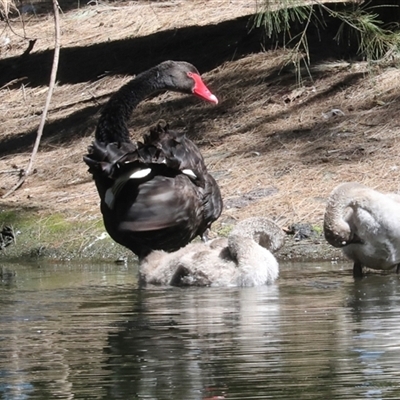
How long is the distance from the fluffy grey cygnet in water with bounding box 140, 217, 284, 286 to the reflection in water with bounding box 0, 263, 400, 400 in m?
0.13

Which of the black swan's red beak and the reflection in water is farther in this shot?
the black swan's red beak

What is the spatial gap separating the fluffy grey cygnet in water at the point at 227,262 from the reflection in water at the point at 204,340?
13 cm

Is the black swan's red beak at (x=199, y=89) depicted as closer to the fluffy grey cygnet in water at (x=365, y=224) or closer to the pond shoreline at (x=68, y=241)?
the pond shoreline at (x=68, y=241)

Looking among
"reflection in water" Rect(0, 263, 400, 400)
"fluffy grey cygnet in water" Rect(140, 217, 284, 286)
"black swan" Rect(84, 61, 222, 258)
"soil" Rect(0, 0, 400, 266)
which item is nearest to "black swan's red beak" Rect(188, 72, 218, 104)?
"soil" Rect(0, 0, 400, 266)

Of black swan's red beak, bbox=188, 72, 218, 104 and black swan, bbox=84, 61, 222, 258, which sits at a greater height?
black swan's red beak, bbox=188, 72, 218, 104

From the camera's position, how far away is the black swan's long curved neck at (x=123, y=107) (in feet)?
31.4

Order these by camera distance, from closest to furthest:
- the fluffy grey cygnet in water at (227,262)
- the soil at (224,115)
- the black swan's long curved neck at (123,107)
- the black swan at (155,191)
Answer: the fluffy grey cygnet in water at (227,262) < the black swan at (155,191) < the black swan's long curved neck at (123,107) < the soil at (224,115)

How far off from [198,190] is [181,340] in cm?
343

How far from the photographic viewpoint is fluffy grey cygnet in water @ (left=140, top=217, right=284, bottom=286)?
7.92 meters

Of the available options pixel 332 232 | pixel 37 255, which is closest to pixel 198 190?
pixel 332 232

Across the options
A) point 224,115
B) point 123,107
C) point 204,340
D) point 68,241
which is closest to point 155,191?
point 123,107

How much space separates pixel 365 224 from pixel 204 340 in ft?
9.58

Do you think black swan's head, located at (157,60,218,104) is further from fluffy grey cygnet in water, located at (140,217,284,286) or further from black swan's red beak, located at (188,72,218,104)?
fluffy grey cygnet in water, located at (140,217,284,286)

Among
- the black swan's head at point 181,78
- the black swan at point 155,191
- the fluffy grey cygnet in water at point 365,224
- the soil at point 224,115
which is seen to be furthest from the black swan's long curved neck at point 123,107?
the fluffy grey cygnet in water at point 365,224
